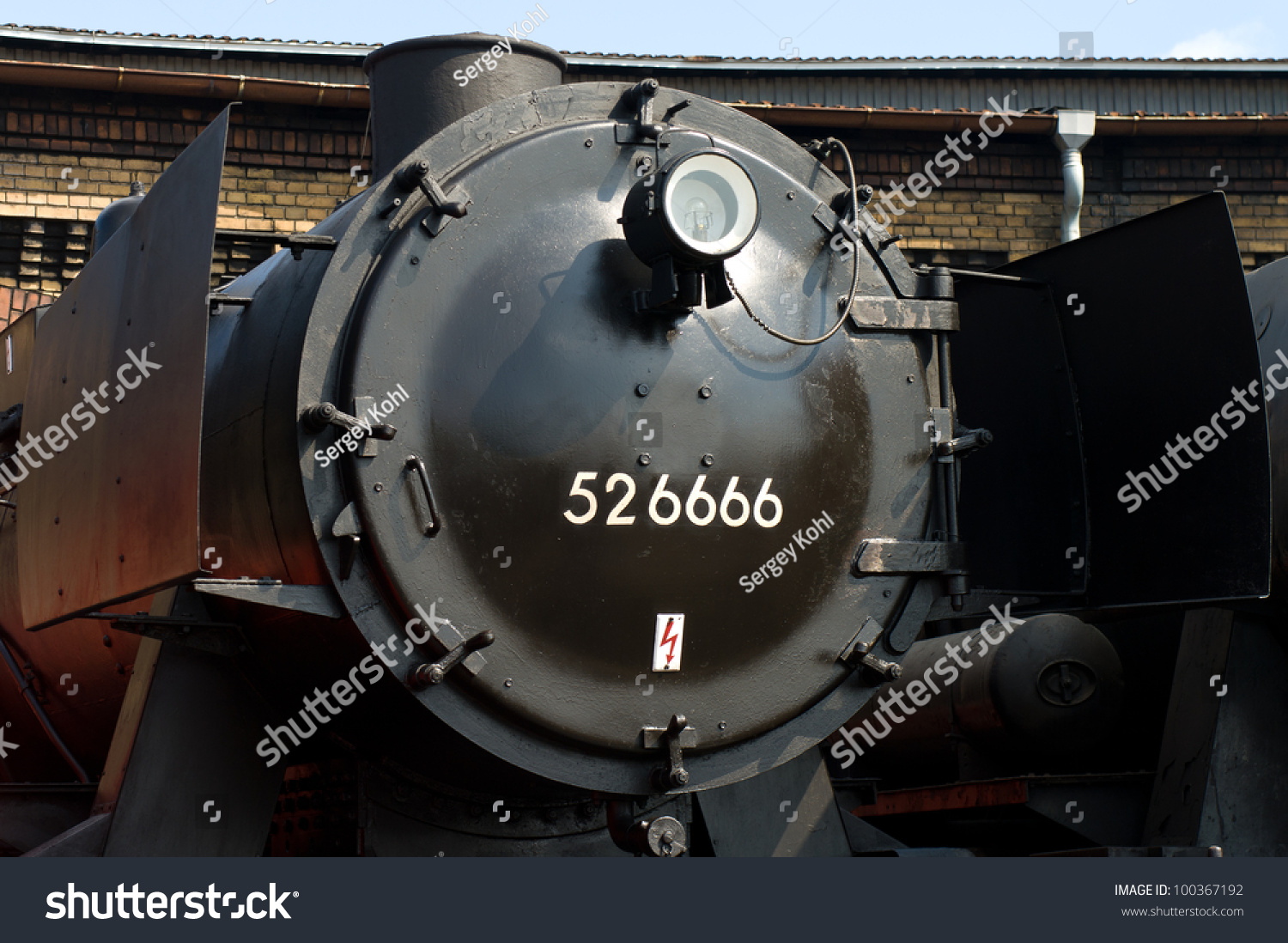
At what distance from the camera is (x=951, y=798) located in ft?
15.8

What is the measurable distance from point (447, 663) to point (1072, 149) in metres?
9.17

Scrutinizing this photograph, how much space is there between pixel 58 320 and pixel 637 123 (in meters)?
1.76

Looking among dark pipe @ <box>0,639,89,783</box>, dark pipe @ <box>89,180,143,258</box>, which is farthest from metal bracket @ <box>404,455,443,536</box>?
dark pipe @ <box>89,180,143,258</box>

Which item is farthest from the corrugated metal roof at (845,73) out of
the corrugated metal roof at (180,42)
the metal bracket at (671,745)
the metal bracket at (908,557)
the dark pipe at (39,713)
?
the metal bracket at (671,745)

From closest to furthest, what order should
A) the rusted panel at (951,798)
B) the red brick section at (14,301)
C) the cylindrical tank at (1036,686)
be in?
the rusted panel at (951,798), the cylindrical tank at (1036,686), the red brick section at (14,301)

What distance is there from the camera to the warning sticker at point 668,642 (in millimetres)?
3256

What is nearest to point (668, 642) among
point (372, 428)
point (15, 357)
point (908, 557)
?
point (908, 557)

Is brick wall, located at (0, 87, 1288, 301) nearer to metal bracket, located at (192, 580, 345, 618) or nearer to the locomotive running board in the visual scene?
the locomotive running board

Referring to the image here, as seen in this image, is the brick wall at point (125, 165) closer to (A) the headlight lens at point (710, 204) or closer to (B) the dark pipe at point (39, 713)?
(B) the dark pipe at point (39, 713)

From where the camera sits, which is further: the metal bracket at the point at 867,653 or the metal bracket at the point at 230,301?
the metal bracket at the point at 867,653

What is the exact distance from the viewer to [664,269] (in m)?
3.17

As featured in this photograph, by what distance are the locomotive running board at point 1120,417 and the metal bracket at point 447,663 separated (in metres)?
2.04

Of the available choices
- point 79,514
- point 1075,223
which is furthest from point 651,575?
point 1075,223

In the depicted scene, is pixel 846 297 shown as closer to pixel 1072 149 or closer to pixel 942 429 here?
pixel 942 429
